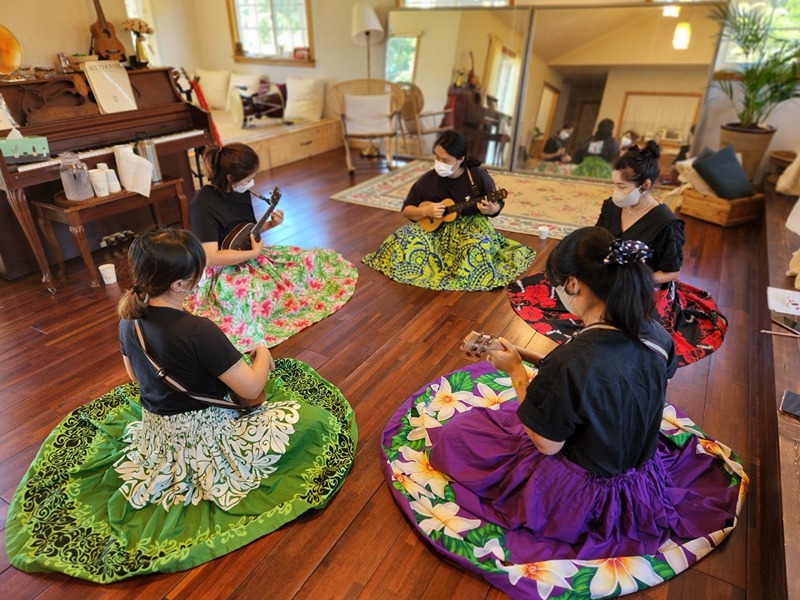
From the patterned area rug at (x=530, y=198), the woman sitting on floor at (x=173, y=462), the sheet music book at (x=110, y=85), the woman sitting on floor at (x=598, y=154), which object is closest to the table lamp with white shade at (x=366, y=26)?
the patterned area rug at (x=530, y=198)

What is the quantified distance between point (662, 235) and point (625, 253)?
1.32 metres

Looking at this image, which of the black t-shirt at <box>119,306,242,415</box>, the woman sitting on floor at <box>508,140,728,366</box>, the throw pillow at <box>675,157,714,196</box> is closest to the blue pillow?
the throw pillow at <box>675,157,714,196</box>

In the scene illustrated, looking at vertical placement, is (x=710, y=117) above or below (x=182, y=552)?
above

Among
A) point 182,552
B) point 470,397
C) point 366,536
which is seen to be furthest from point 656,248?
point 182,552

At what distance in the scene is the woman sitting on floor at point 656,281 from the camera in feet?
7.30

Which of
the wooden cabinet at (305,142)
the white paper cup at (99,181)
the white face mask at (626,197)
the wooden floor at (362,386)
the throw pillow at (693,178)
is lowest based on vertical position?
the wooden floor at (362,386)

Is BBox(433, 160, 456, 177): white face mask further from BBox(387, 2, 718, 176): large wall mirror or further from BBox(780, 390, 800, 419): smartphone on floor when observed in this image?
BBox(387, 2, 718, 176): large wall mirror

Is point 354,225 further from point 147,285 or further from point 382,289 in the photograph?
point 147,285

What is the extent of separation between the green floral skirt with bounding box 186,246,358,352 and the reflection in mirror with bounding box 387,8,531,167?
10.7 feet

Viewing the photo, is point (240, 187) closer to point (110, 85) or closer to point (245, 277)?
point (245, 277)

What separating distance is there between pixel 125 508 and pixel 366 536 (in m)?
0.77

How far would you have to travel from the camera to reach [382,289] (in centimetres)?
308

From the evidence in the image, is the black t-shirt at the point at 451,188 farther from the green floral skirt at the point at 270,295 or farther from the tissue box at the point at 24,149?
the tissue box at the point at 24,149

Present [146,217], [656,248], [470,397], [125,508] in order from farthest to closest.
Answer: [146,217], [656,248], [470,397], [125,508]
